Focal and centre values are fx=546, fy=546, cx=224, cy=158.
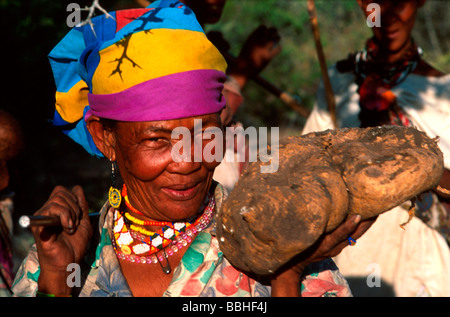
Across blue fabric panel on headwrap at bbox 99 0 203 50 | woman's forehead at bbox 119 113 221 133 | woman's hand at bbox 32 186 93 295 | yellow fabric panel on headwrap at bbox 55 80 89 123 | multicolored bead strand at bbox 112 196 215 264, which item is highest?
blue fabric panel on headwrap at bbox 99 0 203 50

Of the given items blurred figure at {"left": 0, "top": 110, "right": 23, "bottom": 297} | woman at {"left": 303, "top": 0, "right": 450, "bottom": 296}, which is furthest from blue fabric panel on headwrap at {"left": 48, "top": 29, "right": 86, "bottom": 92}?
woman at {"left": 303, "top": 0, "right": 450, "bottom": 296}

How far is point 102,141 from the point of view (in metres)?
2.35

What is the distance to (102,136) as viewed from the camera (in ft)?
7.67

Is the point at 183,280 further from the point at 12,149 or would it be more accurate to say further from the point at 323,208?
the point at 12,149

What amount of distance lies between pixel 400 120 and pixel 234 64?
1.39 meters

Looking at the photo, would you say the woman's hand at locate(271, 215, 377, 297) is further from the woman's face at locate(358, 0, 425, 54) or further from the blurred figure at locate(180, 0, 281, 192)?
the woman's face at locate(358, 0, 425, 54)

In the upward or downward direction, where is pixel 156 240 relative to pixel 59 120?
downward

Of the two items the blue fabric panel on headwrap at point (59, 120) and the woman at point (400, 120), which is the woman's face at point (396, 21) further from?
the blue fabric panel on headwrap at point (59, 120)

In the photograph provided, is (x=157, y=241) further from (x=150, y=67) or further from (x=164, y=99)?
(x=150, y=67)

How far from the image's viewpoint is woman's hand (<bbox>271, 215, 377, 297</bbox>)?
187 centimetres

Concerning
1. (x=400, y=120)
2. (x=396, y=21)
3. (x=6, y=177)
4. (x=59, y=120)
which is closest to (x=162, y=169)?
(x=59, y=120)

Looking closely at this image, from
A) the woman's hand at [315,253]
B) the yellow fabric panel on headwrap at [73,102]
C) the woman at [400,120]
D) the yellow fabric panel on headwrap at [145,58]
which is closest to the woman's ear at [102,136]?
the yellow fabric panel on headwrap at [73,102]

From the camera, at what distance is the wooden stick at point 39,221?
1.84 metres

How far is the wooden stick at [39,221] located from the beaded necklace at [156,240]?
1.19 ft
